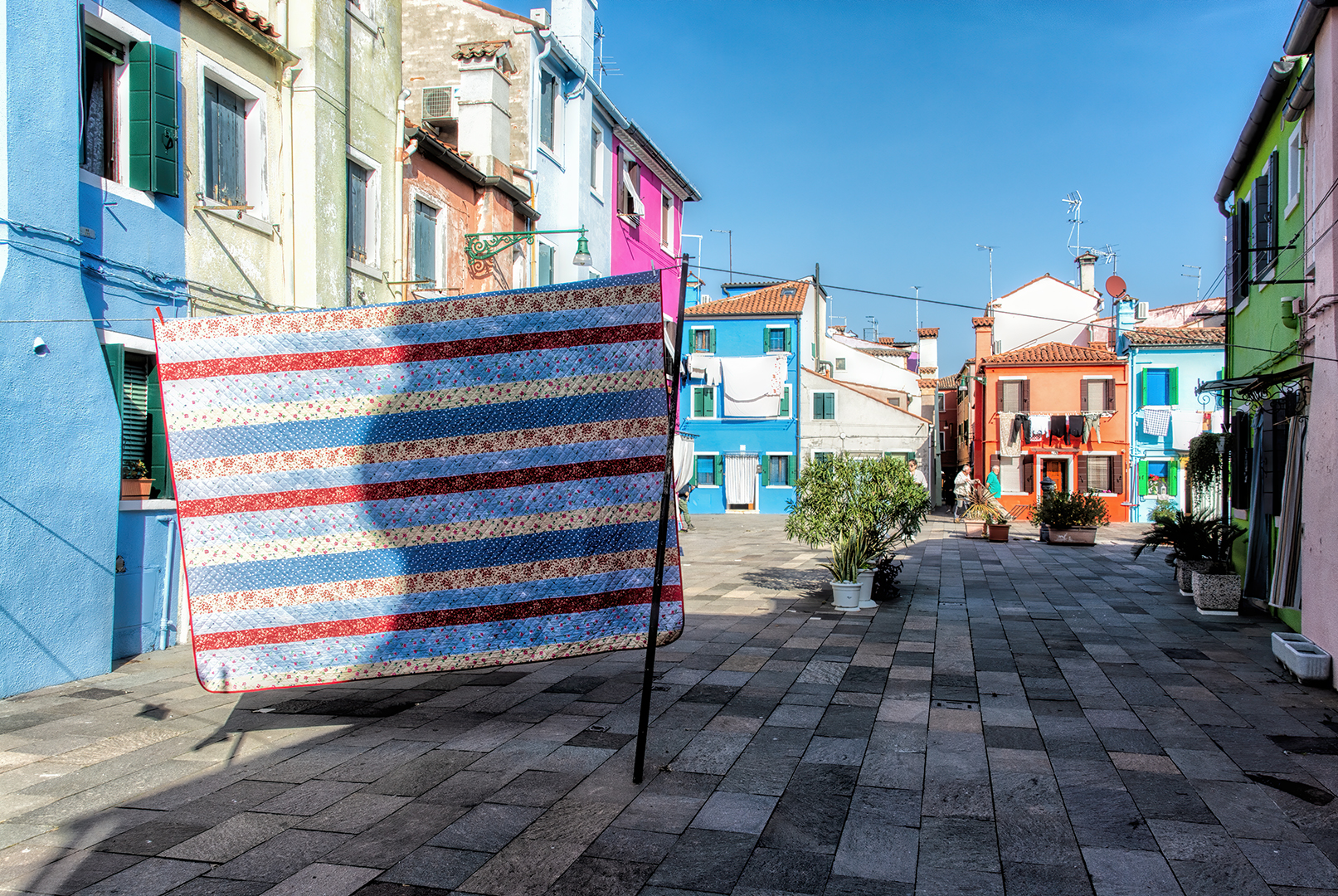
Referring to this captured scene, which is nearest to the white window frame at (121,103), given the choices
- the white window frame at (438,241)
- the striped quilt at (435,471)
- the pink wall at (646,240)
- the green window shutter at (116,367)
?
the green window shutter at (116,367)

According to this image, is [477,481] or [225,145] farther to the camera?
[225,145]

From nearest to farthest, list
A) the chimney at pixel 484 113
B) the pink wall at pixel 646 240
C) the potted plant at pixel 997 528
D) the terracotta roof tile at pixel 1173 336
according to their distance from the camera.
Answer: the chimney at pixel 484 113 < the pink wall at pixel 646 240 < the potted plant at pixel 997 528 < the terracotta roof tile at pixel 1173 336

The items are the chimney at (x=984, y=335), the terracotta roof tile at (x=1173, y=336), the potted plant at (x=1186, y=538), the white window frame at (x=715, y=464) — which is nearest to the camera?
the potted plant at (x=1186, y=538)

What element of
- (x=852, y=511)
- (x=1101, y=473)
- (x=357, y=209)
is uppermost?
(x=357, y=209)

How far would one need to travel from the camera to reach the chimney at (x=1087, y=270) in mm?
37375

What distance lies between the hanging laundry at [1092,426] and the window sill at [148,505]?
30.8m

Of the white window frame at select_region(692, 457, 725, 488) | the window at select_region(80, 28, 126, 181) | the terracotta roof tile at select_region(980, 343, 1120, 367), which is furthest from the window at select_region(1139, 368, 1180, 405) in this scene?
the window at select_region(80, 28, 126, 181)

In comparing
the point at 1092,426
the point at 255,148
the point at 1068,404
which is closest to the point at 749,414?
the point at 1068,404

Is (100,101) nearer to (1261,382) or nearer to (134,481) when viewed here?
(134,481)

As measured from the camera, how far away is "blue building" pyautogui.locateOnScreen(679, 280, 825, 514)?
34.2 metres

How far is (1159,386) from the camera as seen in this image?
31.4 meters

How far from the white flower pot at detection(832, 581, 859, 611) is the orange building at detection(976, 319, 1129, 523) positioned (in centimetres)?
2345

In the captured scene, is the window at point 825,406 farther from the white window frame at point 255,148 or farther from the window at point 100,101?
the window at point 100,101

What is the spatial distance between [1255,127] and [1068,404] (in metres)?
23.5
